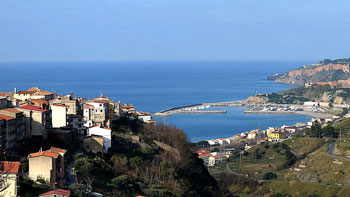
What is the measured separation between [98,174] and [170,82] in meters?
113

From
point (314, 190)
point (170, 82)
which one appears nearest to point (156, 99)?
point (170, 82)

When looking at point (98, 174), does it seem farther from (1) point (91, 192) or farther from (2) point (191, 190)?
(2) point (191, 190)

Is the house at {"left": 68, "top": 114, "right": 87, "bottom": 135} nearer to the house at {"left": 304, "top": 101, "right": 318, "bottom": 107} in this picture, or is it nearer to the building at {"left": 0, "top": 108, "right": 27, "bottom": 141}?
the building at {"left": 0, "top": 108, "right": 27, "bottom": 141}

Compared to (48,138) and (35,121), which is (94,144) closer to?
(48,138)

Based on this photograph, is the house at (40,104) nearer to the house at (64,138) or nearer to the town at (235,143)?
the house at (64,138)

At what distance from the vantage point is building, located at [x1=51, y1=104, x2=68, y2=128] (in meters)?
23.1

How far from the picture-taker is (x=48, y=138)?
2064 cm

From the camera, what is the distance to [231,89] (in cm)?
11575

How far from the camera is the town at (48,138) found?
15.3 m

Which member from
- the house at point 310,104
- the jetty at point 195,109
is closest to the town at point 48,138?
the jetty at point 195,109

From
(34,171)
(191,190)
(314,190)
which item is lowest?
(314,190)

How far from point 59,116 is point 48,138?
264 cm

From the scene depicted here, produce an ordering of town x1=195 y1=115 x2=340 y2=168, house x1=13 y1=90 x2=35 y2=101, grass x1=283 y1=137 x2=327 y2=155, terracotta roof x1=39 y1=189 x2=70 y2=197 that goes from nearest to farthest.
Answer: terracotta roof x1=39 y1=189 x2=70 y2=197 < house x1=13 y1=90 x2=35 y2=101 < grass x1=283 y1=137 x2=327 y2=155 < town x1=195 y1=115 x2=340 y2=168

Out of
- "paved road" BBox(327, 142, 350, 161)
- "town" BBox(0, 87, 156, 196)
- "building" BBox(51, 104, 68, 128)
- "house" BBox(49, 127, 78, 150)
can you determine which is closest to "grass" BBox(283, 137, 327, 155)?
"paved road" BBox(327, 142, 350, 161)
